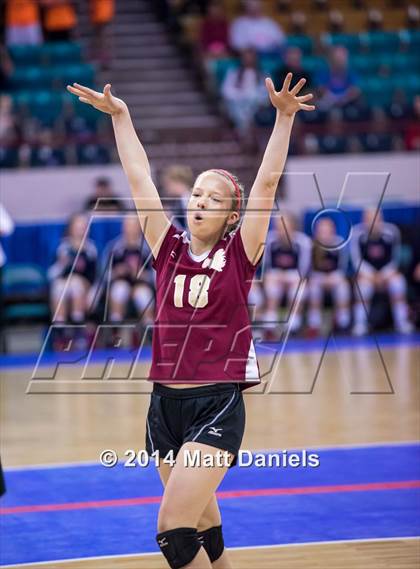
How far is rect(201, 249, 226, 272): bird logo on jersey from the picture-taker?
4793 millimetres

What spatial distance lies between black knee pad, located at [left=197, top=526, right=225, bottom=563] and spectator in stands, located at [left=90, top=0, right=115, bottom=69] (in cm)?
1421

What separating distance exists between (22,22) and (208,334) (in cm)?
1399

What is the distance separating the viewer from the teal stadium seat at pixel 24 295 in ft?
43.7

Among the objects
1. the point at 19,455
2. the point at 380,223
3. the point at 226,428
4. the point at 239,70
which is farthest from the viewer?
the point at 239,70

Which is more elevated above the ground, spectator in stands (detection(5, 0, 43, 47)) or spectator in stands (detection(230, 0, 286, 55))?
spectator in stands (detection(5, 0, 43, 47))

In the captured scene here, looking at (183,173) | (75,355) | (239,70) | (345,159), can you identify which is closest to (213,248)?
(183,173)

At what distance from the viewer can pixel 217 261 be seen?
4812 mm

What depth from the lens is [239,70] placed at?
1750 cm

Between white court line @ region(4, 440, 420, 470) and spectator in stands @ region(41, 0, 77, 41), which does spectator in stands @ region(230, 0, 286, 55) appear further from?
white court line @ region(4, 440, 420, 470)

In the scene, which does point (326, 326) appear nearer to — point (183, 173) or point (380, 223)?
point (380, 223)

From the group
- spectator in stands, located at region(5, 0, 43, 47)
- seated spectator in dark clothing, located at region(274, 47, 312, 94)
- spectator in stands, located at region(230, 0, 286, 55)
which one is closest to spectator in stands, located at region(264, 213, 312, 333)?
seated spectator in dark clothing, located at region(274, 47, 312, 94)

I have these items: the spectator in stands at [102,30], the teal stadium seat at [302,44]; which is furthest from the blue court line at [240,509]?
the teal stadium seat at [302,44]

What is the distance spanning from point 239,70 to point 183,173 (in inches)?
275

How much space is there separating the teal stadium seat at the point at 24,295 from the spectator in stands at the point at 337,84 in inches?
240
